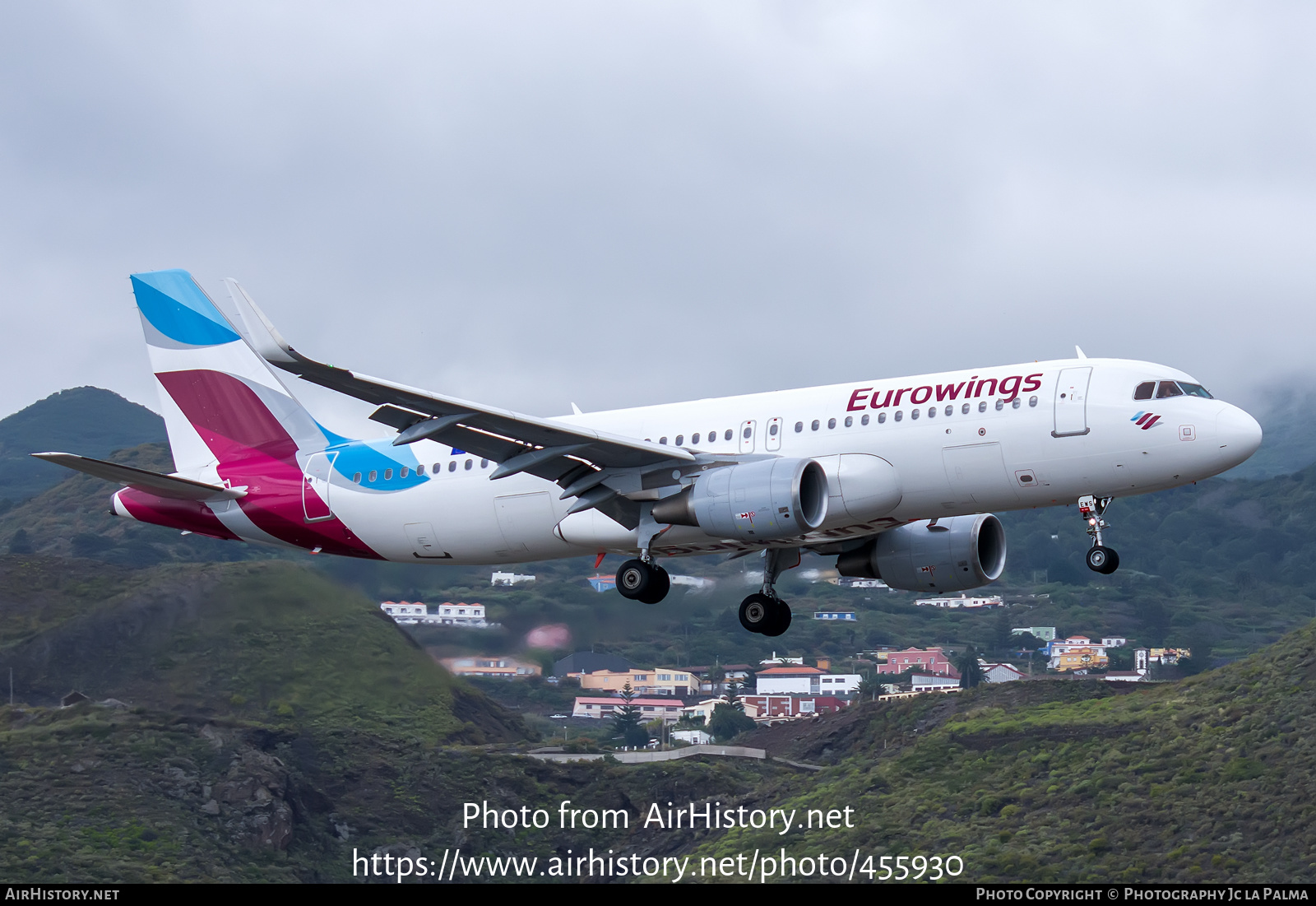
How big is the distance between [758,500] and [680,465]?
2.67m

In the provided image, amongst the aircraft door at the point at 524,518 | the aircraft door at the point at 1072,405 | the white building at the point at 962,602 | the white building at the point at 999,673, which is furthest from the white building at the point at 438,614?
the white building at the point at 962,602

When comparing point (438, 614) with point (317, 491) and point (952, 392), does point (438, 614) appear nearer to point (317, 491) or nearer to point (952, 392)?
point (317, 491)

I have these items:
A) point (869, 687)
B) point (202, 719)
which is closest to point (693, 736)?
point (869, 687)

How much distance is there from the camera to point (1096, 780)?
278 ft

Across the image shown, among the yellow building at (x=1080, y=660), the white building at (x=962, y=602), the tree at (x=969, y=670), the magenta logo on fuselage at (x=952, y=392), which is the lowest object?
the magenta logo on fuselage at (x=952, y=392)

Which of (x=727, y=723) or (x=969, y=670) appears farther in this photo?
(x=969, y=670)

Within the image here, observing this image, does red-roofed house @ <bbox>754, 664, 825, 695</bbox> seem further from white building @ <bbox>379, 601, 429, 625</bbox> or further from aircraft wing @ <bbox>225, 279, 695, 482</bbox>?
aircraft wing @ <bbox>225, 279, 695, 482</bbox>

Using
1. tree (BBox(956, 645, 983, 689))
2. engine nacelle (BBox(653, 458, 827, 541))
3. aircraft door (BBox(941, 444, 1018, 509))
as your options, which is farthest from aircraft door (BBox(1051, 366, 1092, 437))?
tree (BBox(956, 645, 983, 689))

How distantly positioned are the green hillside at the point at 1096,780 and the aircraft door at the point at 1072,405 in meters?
46.3

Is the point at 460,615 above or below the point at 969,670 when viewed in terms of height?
below

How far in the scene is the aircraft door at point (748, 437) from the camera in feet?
117

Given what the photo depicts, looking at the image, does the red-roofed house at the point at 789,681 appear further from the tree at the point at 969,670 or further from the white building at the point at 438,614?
the white building at the point at 438,614

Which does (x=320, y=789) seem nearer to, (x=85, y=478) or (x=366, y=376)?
(x=366, y=376)

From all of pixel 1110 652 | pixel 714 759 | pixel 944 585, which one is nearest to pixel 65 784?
pixel 714 759
